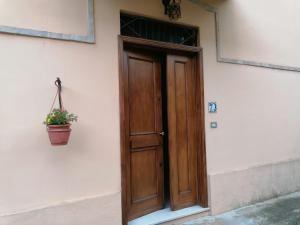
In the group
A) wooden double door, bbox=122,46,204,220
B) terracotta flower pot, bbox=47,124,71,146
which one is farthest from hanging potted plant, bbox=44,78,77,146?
wooden double door, bbox=122,46,204,220

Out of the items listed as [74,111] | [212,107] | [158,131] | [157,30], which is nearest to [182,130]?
[158,131]

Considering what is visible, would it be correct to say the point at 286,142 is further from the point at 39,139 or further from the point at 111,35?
the point at 39,139

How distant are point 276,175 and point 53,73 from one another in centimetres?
410

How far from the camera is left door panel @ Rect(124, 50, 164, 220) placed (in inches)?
138

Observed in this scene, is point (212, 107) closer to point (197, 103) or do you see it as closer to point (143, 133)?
point (197, 103)

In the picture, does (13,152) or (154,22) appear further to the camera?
(154,22)

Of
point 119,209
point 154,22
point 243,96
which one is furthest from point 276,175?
point 154,22

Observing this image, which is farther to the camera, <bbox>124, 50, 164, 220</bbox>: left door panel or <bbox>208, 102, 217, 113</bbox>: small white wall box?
<bbox>208, 102, 217, 113</bbox>: small white wall box

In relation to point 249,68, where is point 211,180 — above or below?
below

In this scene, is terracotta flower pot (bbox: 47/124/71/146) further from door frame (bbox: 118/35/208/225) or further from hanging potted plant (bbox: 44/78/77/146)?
door frame (bbox: 118/35/208/225)

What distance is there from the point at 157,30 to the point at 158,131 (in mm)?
1408

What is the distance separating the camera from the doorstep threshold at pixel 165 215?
11.2 ft

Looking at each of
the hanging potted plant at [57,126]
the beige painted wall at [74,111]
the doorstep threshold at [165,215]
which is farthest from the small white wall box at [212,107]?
the hanging potted plant at [57,126]

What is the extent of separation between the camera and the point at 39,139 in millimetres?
2746
